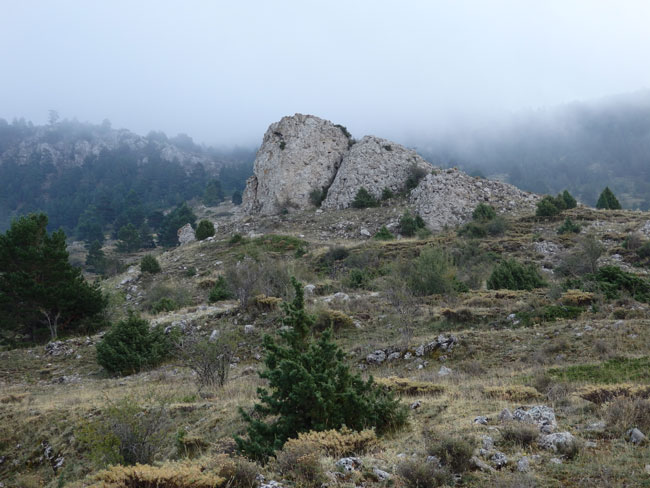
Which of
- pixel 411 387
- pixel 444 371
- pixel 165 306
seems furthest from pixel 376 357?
pixel 165 306

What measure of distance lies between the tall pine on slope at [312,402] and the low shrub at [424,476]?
4.38ft

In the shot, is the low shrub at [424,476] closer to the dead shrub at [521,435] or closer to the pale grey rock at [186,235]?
the dead shrub at [521,435]

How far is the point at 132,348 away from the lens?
13.0 meters

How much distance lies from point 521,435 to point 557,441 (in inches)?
13.0

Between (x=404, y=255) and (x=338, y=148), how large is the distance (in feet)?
80.5

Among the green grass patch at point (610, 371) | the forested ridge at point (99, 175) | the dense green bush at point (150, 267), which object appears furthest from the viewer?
the forested ridge at point (99, 175)

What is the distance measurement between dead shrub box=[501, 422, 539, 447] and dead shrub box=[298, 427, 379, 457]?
1425mm

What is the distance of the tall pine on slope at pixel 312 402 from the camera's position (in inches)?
192

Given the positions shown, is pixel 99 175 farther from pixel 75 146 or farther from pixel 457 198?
pixel 457 198

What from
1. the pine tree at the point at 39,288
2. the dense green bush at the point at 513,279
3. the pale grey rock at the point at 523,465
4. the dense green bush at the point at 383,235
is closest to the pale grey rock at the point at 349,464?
the pale grey rock at the point at 523,465

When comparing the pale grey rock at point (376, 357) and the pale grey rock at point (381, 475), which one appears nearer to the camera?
the pale grey rock at point (381, 475)

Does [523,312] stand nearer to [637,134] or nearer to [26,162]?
[637,134]

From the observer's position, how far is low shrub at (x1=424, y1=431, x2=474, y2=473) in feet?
12.8

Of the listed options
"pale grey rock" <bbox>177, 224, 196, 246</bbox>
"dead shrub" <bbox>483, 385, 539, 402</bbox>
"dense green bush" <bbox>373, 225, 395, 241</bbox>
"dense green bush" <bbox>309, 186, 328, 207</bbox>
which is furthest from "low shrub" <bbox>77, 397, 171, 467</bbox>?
"pale grey rock" <bbox>177, 224, 196, 246</bbox>
